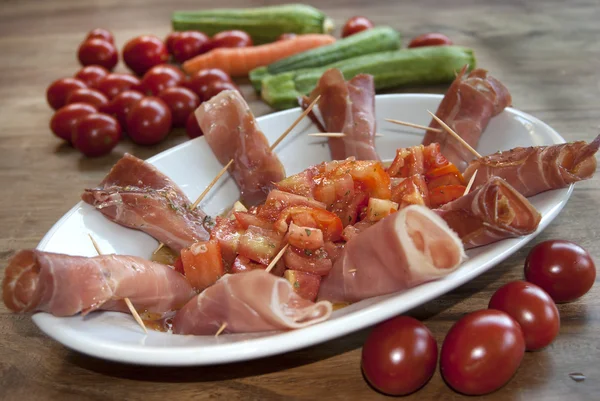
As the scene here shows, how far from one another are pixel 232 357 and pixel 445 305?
109cm

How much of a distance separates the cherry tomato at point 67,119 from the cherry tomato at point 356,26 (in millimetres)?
2450

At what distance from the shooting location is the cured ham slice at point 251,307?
7.52ft

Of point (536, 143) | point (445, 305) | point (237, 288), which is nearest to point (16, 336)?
point (237, 288)

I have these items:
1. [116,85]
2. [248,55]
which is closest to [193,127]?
[116,85]

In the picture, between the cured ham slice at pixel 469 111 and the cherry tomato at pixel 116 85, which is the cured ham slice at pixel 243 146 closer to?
the cured ham slice at pixel 469 111

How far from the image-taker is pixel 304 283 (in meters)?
2.69

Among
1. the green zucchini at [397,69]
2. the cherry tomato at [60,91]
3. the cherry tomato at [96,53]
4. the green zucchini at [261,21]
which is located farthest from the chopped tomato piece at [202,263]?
the green zucchini at [261,21]

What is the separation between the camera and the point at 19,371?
2.66m

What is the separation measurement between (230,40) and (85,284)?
12.1ft

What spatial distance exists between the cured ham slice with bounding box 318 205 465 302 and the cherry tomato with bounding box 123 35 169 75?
3647 millimetres

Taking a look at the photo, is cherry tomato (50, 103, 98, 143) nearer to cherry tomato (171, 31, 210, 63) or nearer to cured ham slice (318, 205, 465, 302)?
cherry tomato (171, 31, 210, 63)

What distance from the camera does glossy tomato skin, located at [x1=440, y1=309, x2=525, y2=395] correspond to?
223 cm

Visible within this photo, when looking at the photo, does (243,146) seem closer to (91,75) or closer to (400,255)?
(400,255)

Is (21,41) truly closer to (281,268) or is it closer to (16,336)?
(16,336)
